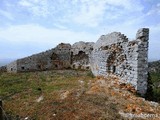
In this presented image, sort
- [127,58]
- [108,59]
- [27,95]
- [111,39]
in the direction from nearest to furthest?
1. [127,58]
2. [27,95]
3. [111,39]
4. [108,59]

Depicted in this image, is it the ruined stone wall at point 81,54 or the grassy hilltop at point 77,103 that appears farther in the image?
the ruined stone wall at point 81,54

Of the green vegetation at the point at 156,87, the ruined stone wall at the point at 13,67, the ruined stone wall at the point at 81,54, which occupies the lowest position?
the green vegetation at the point at 156,87

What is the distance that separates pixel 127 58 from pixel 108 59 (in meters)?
3.46

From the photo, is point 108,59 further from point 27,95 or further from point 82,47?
point 82,47

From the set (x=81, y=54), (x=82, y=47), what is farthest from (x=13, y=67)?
(x=82, y=47)

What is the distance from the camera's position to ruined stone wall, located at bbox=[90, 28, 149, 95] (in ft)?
46.5

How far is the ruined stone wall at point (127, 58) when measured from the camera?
14164 mm

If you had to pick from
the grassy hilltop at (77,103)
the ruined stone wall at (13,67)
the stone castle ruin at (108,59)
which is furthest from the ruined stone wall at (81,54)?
the grassy hilltop at (77,103)

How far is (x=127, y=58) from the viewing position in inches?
614

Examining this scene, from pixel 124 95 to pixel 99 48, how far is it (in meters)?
9.13

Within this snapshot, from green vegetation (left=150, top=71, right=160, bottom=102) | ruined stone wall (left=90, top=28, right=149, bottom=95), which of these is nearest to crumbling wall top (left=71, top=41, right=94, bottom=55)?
green vegetation (left=150, top=71, right=160, bottom=102)

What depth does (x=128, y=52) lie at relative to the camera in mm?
15438

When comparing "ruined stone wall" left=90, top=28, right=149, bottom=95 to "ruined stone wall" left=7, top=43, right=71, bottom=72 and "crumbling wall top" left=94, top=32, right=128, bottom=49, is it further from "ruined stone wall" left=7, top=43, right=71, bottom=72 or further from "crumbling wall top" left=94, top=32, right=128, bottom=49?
"ruined stone wall" left=7, top=43, right=71, bottom=72

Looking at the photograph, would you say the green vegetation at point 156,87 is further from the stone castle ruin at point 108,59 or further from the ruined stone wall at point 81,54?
the ruined stone wall at point 81,54
